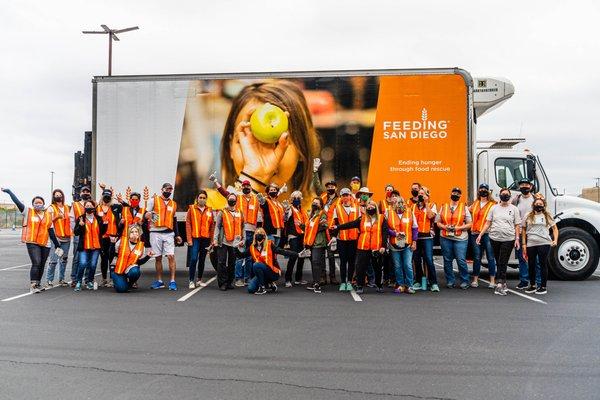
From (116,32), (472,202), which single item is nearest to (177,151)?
(472,202)

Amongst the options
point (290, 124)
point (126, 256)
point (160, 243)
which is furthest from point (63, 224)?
point (290, 124)

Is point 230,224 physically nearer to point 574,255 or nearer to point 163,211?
point 163,211

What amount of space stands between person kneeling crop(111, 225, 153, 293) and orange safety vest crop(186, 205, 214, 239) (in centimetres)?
93

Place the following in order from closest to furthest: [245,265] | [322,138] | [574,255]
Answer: [245,265] < [322,138] < [574,255]

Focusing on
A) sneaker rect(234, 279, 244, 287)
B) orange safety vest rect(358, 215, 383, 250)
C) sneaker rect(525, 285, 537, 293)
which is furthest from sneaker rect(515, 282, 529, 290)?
sneaker rect(234, 279, 244, 287)

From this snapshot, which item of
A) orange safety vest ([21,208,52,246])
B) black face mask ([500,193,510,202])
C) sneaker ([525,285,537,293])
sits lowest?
sneaker ([525,285,537,293])

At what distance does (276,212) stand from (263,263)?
1144 mm

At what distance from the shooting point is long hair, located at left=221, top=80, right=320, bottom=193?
10844 millimetres

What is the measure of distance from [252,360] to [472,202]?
671cm

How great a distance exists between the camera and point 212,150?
1114 cm

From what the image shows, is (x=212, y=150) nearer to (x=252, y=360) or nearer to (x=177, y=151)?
(x=177, y=151)

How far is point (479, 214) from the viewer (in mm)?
10008

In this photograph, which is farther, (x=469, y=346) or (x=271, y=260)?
(x=271, y=260)

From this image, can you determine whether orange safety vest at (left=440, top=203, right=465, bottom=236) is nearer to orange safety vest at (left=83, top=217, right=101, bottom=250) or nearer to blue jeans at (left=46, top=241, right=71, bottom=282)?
orange safety vest at (left=83, top=217, right=101, bottom=250)
